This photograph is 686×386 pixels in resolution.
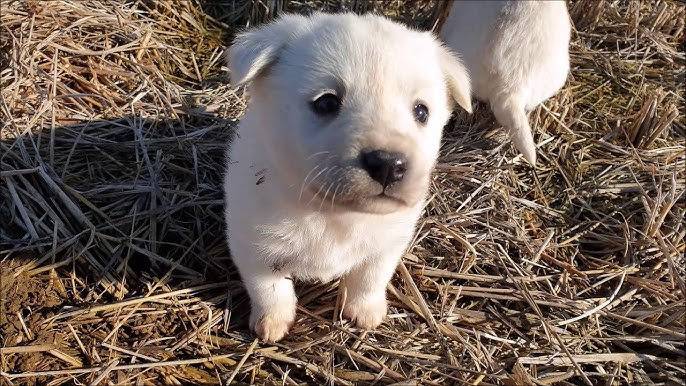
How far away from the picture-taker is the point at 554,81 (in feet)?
13.3

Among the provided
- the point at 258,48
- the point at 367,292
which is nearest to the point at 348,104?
the point at 258,48

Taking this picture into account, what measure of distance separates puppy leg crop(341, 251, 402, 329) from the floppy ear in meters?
0.77

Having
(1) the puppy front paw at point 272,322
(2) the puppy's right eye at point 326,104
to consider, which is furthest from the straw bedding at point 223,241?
(2) the puppy's right eye at point 326,104

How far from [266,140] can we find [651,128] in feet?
9.66

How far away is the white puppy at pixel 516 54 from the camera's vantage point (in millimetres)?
3861

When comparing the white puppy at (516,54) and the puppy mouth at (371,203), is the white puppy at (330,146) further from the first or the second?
the white puppy at (516,54)

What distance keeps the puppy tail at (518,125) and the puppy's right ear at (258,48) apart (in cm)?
176

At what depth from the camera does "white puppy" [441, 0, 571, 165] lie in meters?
3.86

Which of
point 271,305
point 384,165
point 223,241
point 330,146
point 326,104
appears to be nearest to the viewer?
point 384,165

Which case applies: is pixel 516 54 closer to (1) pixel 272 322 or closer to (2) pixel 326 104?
(2) pixel 326 104

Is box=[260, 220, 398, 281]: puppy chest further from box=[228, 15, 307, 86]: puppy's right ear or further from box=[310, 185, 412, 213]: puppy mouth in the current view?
box=[228, 15, 307, 86]: puppy's right ear

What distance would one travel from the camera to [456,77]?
275cm

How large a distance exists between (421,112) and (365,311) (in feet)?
3.74

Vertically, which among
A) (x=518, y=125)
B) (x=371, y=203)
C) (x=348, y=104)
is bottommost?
(x=518, y=125)
